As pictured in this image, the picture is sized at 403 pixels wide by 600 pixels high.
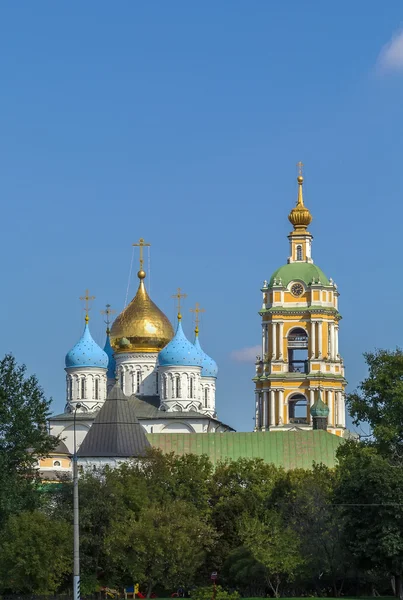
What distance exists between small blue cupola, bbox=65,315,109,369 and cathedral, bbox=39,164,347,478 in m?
0.06

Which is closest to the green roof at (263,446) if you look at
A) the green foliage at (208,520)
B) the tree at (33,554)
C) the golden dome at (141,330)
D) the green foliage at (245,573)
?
the green foliage at (208,520)

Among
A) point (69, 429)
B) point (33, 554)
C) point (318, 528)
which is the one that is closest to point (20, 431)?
point (33, 554)

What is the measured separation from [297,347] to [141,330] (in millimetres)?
10039

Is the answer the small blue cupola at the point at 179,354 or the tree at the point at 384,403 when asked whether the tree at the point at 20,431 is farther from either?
the small blue cupola at the point at 179,354

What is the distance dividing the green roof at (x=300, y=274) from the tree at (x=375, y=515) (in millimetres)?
51349

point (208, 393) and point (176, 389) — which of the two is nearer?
point (176, 389)

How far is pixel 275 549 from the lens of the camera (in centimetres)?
6269

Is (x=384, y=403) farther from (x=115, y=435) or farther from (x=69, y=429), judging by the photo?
(x=69, y=429)

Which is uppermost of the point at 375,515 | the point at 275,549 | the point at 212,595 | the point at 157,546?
the point at 375,515

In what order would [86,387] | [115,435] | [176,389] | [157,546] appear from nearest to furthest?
1. [157,546]
2. [115,435]
3. [176,389]
4. [86,387]

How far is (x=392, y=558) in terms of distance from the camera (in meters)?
55.3

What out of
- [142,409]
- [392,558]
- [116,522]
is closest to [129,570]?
[116,522]

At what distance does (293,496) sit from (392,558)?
513 inches

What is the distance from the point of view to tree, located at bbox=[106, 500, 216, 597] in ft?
204
